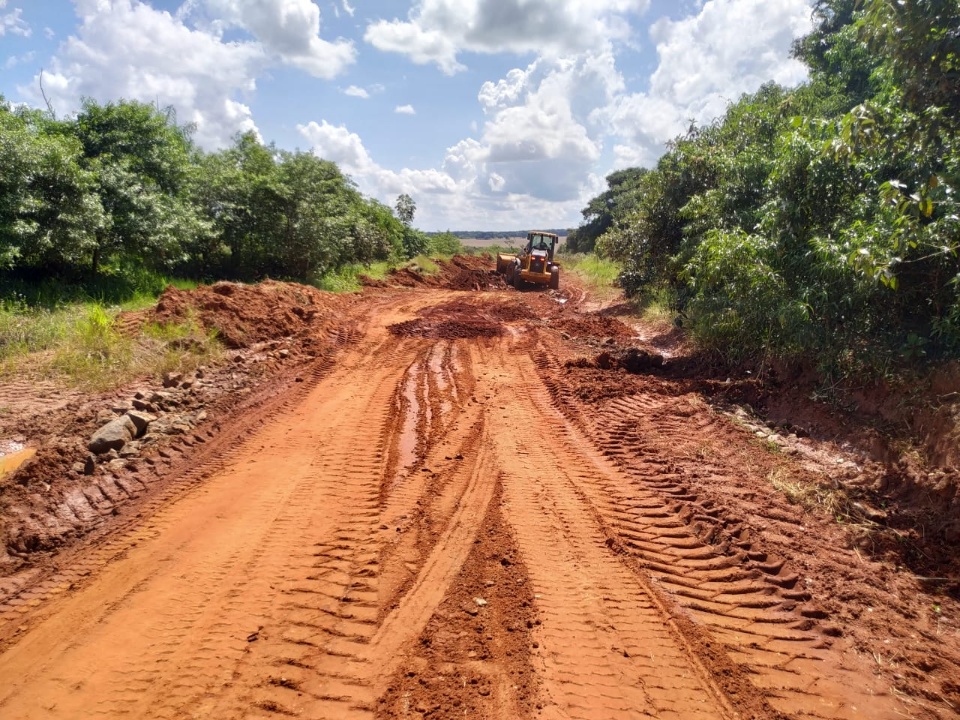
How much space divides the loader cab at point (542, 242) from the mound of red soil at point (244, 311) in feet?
45.7

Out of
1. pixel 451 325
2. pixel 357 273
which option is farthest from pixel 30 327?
pixel 357 273

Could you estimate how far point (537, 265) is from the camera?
22594 millimetres

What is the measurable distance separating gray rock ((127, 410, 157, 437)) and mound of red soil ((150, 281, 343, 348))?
3617 mm

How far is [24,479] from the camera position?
4.64 m

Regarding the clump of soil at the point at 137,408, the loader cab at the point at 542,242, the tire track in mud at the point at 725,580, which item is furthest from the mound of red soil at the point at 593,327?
the loader cab at the point at 542,242

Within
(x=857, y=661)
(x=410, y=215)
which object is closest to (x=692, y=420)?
(x=857, y=661)

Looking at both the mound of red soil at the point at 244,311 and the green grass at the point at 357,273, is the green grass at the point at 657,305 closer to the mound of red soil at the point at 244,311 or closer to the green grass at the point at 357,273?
the mound of red soil at the point at 244,311

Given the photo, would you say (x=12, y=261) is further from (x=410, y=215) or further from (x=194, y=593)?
(x=410, y=215)

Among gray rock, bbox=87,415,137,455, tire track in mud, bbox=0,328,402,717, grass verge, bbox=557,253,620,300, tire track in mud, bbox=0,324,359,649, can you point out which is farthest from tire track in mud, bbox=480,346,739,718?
grass verge, bbox=557,253,620,300

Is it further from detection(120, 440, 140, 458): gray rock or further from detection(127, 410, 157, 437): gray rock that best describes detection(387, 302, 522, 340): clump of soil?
detection(120, 440, 140, 458): gray rock

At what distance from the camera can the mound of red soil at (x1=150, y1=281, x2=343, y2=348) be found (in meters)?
9.41

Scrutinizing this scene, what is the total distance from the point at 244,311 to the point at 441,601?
8679 millimetres

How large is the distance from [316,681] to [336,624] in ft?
1.36

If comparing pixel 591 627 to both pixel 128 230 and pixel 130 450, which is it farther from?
pixel 128 230
